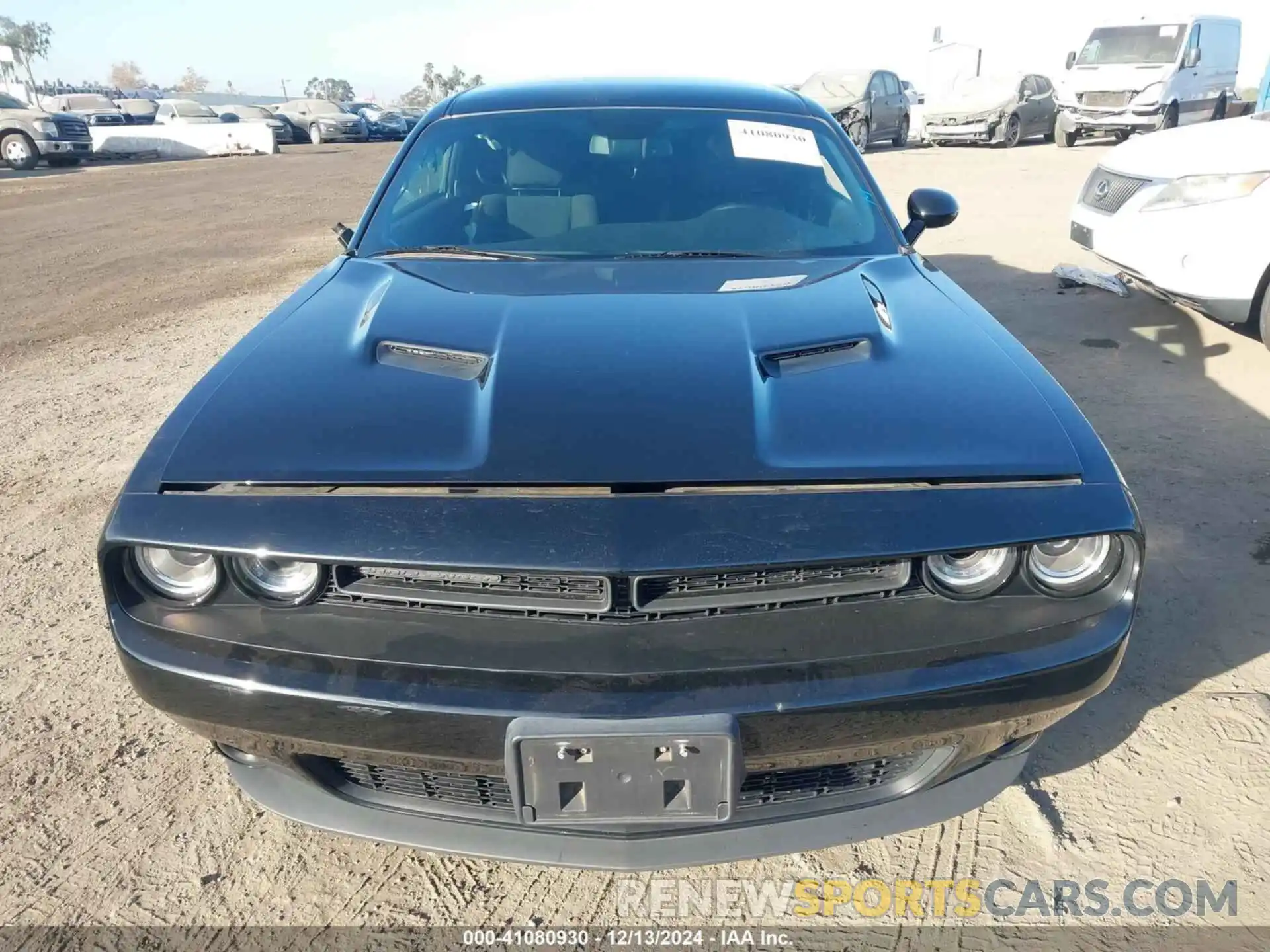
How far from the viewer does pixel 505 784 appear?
5.45ft

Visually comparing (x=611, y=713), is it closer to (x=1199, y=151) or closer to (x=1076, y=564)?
(x=1076, y=564)

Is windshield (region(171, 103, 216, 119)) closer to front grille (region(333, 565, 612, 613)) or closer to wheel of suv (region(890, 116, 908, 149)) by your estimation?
wheel of suv (region(890, 116, 908, 149))

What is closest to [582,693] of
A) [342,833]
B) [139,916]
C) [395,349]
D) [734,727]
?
[734,727]

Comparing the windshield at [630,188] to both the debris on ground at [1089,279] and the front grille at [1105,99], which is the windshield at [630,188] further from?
the front grille at [1105,99]

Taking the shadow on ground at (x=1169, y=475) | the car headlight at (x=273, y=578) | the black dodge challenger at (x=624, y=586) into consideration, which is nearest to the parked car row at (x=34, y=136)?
the shadow on ground at (x=1169, y=475)

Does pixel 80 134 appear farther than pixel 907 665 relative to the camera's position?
Yes

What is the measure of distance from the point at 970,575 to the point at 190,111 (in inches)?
1415

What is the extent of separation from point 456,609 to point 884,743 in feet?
2.59

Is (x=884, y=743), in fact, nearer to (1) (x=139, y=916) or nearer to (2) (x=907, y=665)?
(2) (x=907, y=665)

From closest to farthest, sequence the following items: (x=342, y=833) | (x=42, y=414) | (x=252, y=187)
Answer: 1. (x=342, y=833)
2. (x=42, y=414)
3. (x=252, y=187)

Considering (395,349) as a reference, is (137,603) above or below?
below

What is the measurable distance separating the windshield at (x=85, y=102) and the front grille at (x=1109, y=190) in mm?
37341

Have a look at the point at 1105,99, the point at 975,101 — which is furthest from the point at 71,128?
the point at 1105,99

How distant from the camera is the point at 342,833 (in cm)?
173
